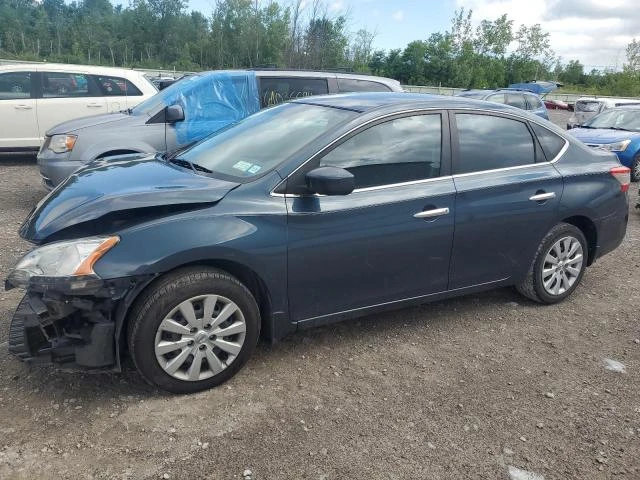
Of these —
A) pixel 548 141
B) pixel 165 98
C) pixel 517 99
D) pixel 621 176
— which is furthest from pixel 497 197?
pixel 517 99

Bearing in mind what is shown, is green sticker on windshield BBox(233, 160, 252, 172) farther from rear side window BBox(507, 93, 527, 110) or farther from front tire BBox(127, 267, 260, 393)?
rear side window BBox(507, 93, 527, 110)

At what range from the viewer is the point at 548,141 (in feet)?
14.3

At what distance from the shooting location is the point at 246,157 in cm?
359

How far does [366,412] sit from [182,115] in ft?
14.9

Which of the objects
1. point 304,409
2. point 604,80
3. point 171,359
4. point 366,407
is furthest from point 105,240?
point 604,80

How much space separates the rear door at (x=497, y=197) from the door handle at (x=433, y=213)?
0.12m

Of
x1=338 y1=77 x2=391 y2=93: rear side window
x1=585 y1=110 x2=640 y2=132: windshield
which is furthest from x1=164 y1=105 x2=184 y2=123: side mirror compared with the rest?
x1=585 y1=110 x2=640 y2=132: windshield

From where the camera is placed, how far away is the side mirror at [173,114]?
6336mm

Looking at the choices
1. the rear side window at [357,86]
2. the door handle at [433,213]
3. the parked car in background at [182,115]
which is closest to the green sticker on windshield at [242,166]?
the door handle at [433,213]

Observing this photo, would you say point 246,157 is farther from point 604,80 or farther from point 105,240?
point 604,80

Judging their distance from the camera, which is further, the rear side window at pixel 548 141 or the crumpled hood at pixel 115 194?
the rear side window at pixel 548 141

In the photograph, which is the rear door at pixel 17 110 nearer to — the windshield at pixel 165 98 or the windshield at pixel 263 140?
the windshield at pixel 165 98

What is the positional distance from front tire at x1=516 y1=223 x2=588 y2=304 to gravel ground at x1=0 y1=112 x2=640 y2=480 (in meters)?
0.43

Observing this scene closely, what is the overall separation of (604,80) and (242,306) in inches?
2573
